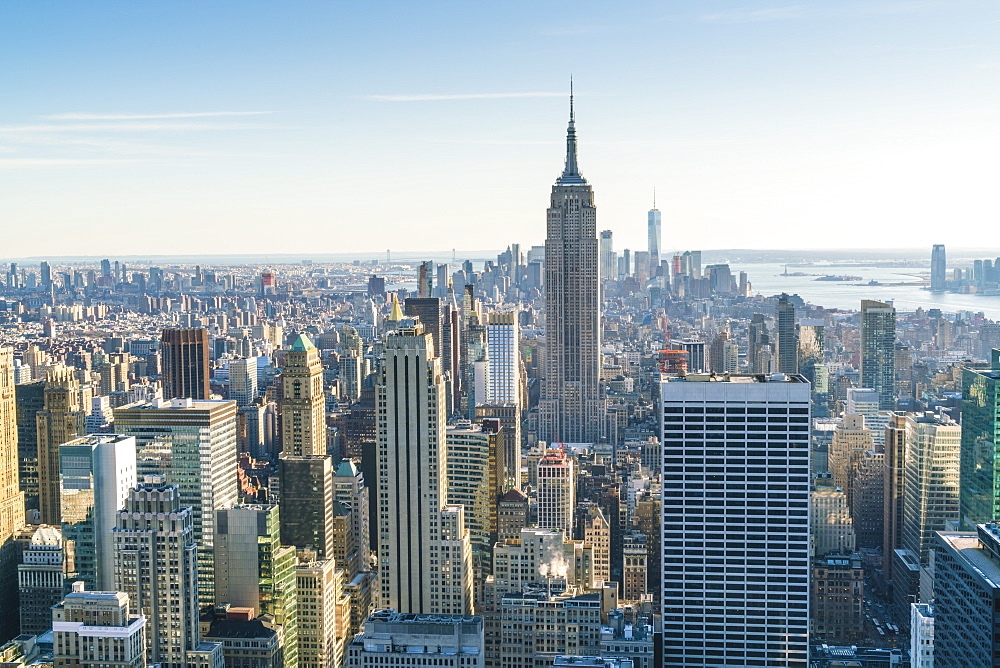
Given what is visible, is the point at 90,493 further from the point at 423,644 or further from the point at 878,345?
the point at 878,345

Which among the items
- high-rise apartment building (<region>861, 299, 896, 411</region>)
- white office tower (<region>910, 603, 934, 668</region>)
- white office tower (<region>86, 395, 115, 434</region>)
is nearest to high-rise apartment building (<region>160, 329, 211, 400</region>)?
white office tower (<region>86, 395, 115, 434</region>)

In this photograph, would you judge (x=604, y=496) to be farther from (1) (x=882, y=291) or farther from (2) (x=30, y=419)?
(2) (x=30, y=419)

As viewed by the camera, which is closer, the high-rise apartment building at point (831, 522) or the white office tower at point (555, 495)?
the high-rise apartment building at point (831, 522)

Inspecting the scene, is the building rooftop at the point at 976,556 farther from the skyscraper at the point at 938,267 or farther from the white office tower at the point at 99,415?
the white office tower at the point at 99,415

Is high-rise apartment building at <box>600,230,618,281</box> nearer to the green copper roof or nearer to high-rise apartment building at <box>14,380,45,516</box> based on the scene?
the green copper roof

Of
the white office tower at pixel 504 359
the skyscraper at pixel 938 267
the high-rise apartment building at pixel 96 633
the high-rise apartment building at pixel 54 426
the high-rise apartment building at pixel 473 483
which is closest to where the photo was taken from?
the high-rise apartment building at pixel 96 633

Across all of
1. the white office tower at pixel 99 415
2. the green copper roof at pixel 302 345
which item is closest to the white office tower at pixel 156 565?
the white office tower at pixel 99 415

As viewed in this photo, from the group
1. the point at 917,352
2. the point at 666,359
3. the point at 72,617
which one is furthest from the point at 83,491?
the point at 666,359
